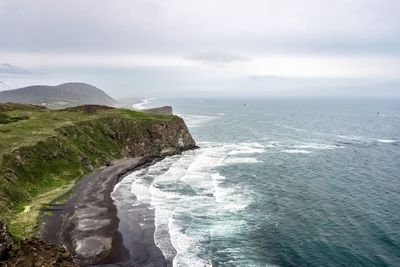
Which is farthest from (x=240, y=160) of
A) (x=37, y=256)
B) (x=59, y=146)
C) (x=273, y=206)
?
(x=37, y=256)

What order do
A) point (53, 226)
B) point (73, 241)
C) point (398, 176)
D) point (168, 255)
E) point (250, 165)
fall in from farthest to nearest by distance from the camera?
point (250, 165)
point (398, 176)
point (53, 226)
point (73, 241)
point (168, 255)

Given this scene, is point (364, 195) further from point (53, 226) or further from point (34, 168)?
point (34, 168)

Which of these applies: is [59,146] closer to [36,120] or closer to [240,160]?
[36,120]

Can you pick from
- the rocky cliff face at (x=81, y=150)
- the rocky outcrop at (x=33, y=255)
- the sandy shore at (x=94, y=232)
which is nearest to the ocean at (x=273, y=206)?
the sandy shore at (x=94, y=232)

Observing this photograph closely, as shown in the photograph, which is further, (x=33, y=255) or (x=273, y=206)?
(x=273, y=206)

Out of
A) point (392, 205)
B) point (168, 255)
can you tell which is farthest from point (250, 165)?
point (168, 255)

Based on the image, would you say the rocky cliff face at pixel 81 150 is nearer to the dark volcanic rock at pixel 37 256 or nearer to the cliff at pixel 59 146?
the cliff at pixel 59 146
